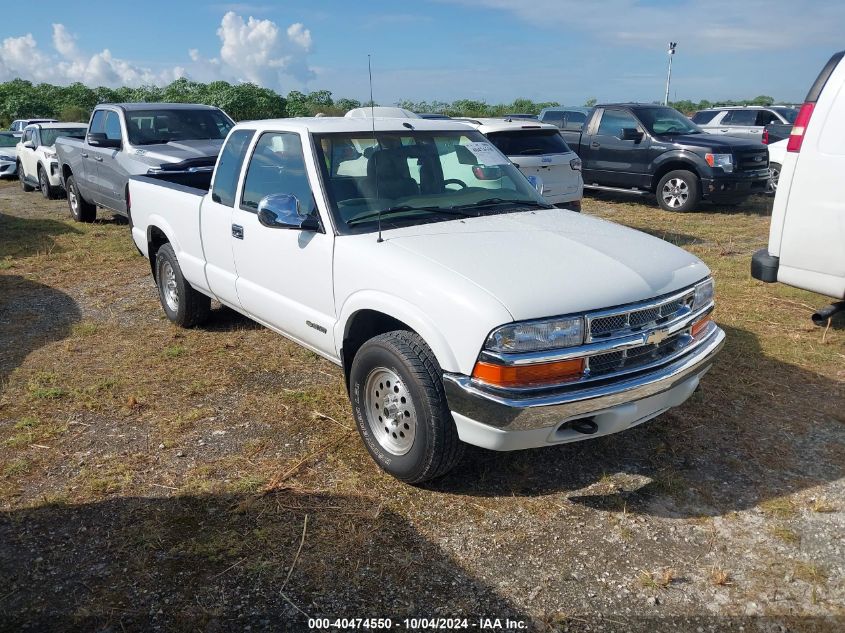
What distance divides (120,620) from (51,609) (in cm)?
32

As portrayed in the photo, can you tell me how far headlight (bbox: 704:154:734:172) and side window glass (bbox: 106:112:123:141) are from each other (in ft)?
30.8

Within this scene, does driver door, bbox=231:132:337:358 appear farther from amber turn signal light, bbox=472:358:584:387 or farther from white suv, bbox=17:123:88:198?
white suv, bbox=17:123:88:198

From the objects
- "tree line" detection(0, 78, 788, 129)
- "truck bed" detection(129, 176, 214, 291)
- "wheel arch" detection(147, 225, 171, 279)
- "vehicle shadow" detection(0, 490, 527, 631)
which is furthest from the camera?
"tree line" detection(0, 78, 788, 129)

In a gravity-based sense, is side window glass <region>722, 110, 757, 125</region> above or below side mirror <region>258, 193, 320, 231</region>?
above

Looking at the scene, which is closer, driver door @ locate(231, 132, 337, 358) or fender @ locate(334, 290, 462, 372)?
fender @ locate(334, 290, 462, 372)

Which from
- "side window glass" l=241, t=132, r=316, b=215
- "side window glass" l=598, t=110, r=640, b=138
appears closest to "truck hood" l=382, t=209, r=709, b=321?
"side window glass" l=241, t=132, r=316, b=215

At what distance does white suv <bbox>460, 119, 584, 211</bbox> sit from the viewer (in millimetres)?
Result: 9070

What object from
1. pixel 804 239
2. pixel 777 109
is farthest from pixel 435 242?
pixel 777 109

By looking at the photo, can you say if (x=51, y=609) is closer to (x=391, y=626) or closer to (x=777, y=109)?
(x=391, y=626)

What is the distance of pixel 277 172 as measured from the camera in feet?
14.9

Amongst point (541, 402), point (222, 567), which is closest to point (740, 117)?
point (541, 402)

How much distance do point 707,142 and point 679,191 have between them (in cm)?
94

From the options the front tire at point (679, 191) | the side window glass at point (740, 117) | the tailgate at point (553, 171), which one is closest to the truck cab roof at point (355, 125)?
the tailgate at point (553, 171)

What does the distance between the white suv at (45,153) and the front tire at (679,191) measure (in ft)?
38.4
